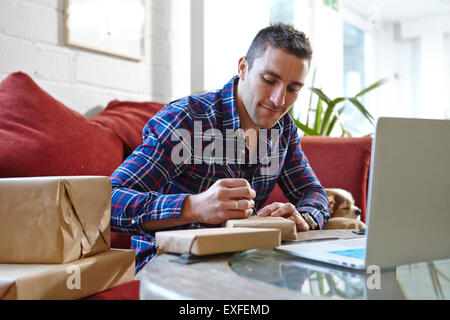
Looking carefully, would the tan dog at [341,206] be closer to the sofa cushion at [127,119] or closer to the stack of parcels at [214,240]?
the sofa cushion at [127,119]

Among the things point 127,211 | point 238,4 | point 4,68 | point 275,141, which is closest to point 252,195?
point 127,211

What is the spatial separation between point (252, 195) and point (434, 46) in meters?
5.15

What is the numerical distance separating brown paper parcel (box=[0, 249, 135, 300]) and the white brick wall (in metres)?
0.96

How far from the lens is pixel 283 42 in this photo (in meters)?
1.39

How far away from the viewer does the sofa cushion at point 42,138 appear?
4.10ft

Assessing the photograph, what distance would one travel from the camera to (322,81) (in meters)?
3.75

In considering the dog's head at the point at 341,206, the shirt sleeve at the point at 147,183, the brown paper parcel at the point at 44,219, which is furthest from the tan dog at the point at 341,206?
the brown paper parcel at the point at 44,219

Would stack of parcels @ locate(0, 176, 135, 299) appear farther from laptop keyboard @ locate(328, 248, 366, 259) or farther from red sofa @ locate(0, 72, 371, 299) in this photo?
red sofa @ locate(0, 72, 371, 299)

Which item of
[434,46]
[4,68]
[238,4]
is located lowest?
[4,68]

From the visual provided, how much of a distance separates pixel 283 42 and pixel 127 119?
63 centimetres

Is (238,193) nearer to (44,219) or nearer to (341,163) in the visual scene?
(44,219)

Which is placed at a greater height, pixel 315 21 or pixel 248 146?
pixel 315 21

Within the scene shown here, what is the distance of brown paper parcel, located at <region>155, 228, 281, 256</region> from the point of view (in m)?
0.66
